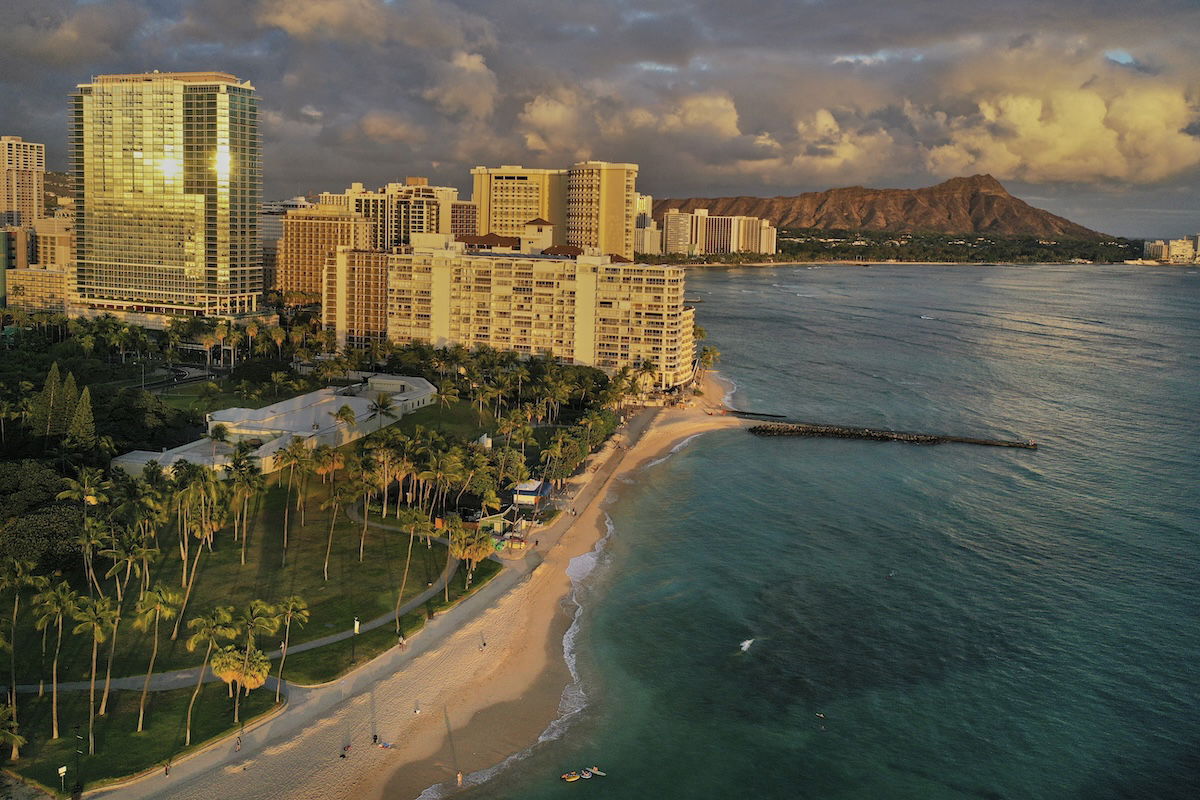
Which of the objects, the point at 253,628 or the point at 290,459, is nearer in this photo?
the point at 253,628

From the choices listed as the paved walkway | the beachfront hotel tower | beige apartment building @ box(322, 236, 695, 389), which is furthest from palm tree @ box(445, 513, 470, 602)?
the beachfront hotel tower

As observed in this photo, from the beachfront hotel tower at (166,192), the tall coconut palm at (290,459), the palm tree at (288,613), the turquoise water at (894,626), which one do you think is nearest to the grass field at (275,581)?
the tall coconut palm at (290,459)

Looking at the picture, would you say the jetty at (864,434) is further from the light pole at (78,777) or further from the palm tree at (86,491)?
the light pole at (78,777)

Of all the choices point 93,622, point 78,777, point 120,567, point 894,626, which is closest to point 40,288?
point 120,567

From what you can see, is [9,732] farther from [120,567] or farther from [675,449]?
[675,449]

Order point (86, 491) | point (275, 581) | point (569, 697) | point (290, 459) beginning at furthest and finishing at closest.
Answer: point (290, 459) < point (275, 581) < point (86, 491) < point (569, 697)

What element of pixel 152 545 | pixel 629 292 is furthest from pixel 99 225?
pixel 152 545
